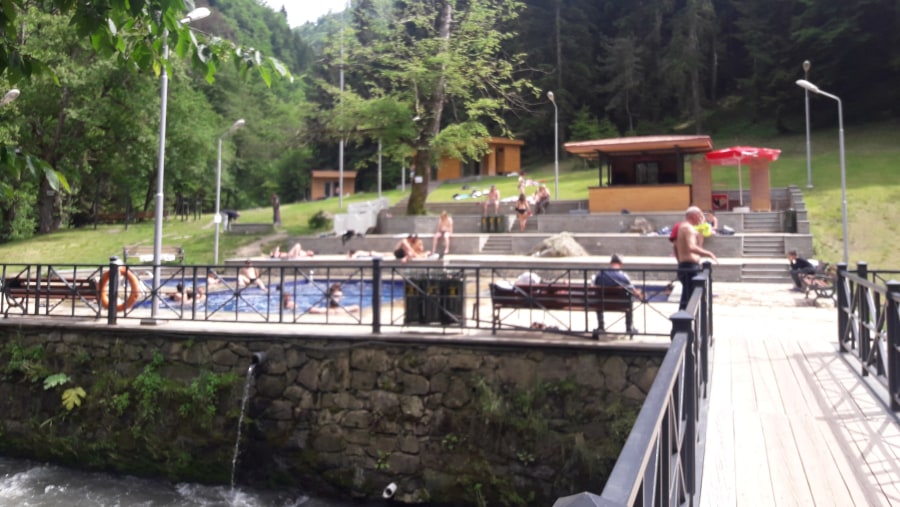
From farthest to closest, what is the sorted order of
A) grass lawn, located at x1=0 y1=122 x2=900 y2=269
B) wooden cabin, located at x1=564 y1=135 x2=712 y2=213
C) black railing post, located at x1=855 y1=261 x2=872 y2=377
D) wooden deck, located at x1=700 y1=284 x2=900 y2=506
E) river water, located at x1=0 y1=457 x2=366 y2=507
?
wooden cabin, located at x1=564 y1=135 x2=712 y2=213 → grass lawn, located at x1=0 y1=122 x2=900 y2=269 → river water, located at x1=0 y1=457 x2=366 y2=507 → black railing post, located at x1=855 y1=261 x2=872 y2=377 → wooden deck, located at x1=700 y1=284 x2=900 y2=506

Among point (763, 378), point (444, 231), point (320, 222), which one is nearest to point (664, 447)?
point (763, 378)

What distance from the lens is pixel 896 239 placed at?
22812 mm

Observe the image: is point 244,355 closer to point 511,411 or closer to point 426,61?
point 511,411

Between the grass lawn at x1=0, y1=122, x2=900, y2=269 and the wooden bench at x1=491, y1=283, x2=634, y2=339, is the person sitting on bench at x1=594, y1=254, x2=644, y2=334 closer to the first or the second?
the wooden bench at x1=491, y1=283, x2=634, y2=339

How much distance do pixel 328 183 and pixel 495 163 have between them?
56.3 feet

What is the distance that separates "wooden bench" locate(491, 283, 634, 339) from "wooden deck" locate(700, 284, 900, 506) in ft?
4.68

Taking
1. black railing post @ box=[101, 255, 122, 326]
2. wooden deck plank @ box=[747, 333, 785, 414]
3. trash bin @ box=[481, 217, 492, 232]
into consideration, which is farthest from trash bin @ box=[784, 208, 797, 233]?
black railing post @ box=[101, 255, 122, 326]

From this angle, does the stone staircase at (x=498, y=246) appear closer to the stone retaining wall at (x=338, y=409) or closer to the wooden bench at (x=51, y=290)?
the wooden bench at (x=51, y=290)

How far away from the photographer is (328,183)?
60.7m

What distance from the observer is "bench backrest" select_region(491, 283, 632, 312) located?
8.71 m

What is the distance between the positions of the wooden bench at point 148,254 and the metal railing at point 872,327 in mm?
19953

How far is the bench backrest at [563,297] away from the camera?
8.71m

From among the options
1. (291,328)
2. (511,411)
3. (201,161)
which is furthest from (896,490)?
(201,161)

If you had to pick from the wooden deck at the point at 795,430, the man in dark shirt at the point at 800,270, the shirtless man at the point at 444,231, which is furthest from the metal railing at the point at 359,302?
the shirtless man at the point at 444,231
